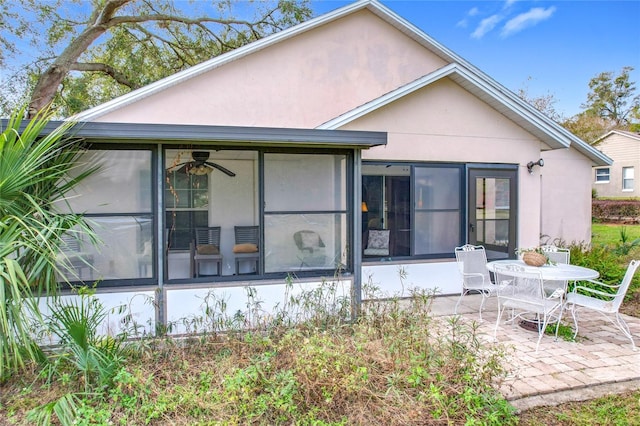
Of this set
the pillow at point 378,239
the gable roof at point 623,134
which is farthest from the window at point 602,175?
the pillow at point 378,239

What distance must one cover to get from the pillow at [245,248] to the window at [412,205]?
7.57 ft

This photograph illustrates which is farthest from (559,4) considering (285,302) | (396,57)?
(285,302)

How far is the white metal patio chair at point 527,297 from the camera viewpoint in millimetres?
4836

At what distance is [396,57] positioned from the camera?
9258 millimetres

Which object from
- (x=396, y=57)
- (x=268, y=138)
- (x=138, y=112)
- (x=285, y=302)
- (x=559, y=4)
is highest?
(x=559, y=4)

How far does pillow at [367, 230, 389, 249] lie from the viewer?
7.14 metres

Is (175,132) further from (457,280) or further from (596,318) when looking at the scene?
(596,318)

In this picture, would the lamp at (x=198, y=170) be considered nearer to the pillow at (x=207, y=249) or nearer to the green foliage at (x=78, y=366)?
the pillow at (x=207, y=249)

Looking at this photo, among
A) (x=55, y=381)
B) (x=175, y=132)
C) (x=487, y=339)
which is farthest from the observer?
(x=487, y=339)

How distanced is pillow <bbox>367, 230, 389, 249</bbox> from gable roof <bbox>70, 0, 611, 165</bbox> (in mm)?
2038

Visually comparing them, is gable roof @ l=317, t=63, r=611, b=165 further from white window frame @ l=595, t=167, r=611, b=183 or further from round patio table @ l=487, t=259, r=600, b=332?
Answer: white window frame @ l=595, t=167, r=611, b=183

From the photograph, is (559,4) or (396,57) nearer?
(396,57)

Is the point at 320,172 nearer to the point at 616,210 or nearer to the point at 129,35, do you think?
the point at 129,35

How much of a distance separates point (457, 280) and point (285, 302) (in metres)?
3.69
